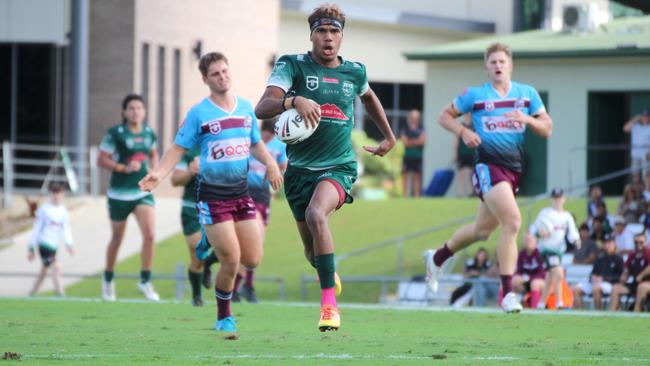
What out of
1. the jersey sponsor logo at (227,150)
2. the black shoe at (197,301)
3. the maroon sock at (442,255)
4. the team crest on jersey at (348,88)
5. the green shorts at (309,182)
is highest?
the team crest on jersey at (348,88)

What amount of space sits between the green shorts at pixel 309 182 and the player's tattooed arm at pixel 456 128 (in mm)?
2678

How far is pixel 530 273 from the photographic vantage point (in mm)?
21859

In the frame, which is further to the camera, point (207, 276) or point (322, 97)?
point (207, 276)

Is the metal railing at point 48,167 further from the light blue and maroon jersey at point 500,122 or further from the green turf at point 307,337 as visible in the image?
the light blue and maroon jersey at point 500,122

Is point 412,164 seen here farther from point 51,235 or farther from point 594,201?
point 51,235

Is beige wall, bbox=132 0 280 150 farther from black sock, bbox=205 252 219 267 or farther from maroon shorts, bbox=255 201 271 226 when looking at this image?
black sock, bbox=205 252 219 267

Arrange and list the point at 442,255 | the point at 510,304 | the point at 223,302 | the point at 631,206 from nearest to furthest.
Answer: the point at 223,302 < the point at 510,304 < the point at 442,255 < the point at 631,206

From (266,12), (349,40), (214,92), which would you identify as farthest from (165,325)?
(349,40)

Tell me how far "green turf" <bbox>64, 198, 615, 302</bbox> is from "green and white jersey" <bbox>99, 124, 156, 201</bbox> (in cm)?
822

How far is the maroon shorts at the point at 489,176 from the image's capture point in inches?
575

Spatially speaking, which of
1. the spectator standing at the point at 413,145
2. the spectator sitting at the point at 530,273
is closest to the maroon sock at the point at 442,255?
the spectator sitting at the point at 530,273

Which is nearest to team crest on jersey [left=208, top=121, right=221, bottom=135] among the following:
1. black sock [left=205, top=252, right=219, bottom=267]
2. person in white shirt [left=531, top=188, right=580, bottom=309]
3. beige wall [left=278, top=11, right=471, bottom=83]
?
black sock [left=205, top=252, right=219, bottom=267]

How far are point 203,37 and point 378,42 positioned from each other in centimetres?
1034

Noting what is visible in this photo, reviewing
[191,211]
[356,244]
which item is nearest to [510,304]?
[191,211]
